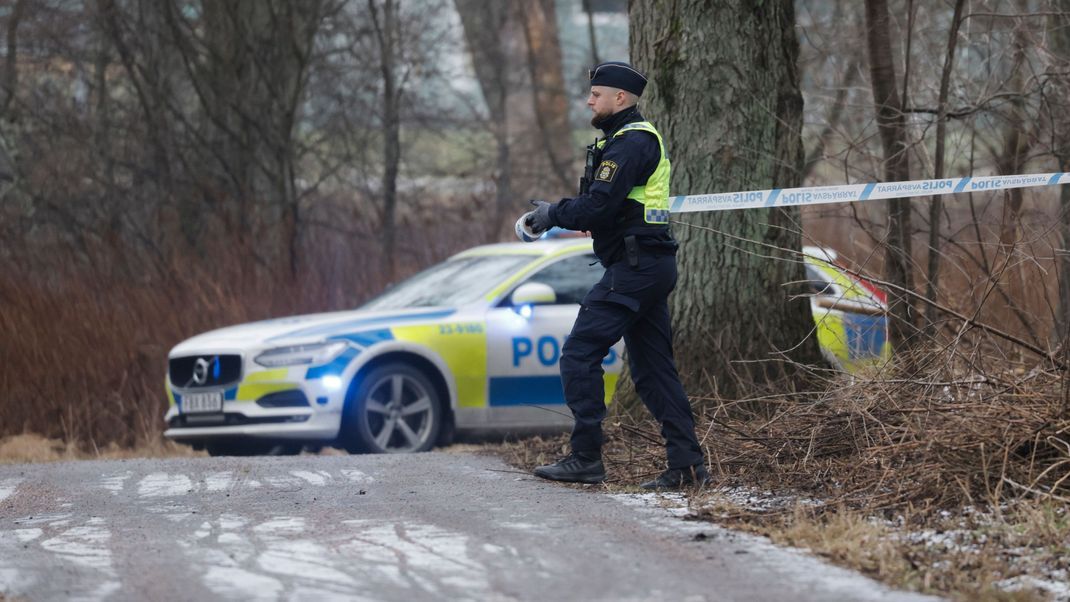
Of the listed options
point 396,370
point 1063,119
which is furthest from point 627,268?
point 1063,119

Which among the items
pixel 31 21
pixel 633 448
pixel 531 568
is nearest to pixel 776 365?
pixel 633 448

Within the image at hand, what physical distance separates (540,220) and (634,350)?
72 centimetres

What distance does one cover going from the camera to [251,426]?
33.2ft

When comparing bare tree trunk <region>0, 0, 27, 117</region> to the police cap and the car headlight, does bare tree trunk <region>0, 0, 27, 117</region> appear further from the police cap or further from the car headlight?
the police cap

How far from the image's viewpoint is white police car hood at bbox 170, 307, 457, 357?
33.3ft

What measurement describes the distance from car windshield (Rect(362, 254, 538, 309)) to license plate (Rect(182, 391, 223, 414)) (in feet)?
4.68

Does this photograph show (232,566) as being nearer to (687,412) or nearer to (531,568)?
(531,568)

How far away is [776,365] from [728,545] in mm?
3117

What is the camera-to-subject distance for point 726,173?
8.52 m

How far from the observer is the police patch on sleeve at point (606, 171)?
6.68m

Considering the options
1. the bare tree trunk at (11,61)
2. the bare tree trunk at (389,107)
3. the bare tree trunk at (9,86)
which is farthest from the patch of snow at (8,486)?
the bare tree trunk at (11,61)

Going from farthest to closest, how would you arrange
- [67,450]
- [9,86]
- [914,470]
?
[9,86]
[67,450]
[914,470]

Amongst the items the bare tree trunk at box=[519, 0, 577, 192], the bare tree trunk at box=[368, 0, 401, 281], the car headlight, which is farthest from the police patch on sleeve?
the bare tree trunk at box=[519, 0, 577, 192]

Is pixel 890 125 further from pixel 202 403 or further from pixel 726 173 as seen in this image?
pixel 202 403
